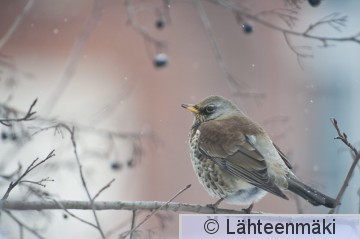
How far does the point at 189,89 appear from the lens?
197 cm

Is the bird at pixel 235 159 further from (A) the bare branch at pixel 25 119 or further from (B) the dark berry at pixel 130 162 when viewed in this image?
(A) the bare branch at pixel 25 119

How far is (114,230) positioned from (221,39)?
62 centimetres

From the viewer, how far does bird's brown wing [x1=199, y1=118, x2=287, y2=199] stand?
1806mm

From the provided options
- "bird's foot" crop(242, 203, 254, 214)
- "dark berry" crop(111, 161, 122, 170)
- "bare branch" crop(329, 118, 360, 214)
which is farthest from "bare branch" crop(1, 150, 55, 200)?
"bare branch" crop(329, 118, 360, 214)

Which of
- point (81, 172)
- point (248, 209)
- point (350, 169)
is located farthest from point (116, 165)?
point (350, 169)

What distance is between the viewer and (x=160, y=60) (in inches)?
78.5

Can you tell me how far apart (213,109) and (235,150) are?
0.42ft

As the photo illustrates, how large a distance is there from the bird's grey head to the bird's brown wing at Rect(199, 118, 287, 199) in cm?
2

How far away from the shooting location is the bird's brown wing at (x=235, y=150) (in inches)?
71.1

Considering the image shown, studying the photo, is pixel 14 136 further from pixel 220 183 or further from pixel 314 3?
pixel 314 3

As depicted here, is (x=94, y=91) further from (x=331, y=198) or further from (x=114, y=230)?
(x=331, y=198)

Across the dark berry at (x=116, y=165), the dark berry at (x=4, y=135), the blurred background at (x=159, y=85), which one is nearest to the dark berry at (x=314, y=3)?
the blurred background at (x=159, y=85)

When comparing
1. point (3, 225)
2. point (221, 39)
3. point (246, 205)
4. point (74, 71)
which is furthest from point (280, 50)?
point (3, 225)

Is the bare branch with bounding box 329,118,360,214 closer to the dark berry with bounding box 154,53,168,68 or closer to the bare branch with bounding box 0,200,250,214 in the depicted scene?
the bare branch with bounding box 0,200,250,214
